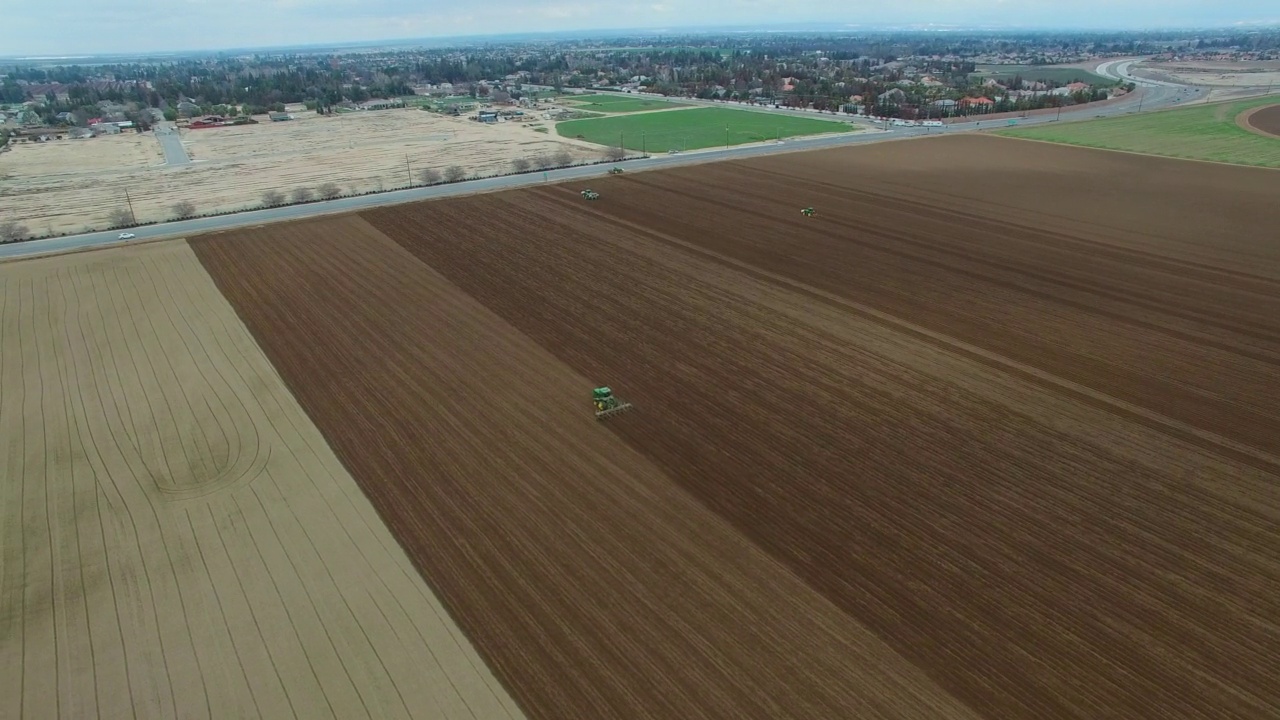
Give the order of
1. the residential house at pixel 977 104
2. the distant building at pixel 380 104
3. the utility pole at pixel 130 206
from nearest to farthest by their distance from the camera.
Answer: the utility pole at pixel 130 206
the residential house at pixel 977 104
the distant building at pixel 380 104

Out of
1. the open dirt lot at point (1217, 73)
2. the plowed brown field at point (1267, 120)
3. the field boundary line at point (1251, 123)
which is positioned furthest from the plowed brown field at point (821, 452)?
the open dirt lot at point (1217, 73)

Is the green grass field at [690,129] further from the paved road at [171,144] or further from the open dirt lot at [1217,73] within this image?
the open dirt lot at [1217,73]

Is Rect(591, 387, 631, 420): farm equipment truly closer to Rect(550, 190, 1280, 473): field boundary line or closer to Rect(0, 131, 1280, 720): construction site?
Rect(0, 131, 1280, 720): construction site

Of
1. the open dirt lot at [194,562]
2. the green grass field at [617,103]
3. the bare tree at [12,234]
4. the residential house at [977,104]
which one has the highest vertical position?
the green grass field at [617,103]

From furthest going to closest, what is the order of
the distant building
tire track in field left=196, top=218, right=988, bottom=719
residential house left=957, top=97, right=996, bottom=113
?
the distant building, residential house left=957, top=97, right=996, bottom=113, tire track in field left=196, top=218, right=988, bottom=719

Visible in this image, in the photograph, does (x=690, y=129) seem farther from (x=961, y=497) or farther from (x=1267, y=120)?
(x=961, y=497)

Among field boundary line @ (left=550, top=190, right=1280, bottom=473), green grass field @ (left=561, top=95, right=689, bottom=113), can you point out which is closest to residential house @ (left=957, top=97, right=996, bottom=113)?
green grass field @ (left=561, top=95, right=689, bottom=113)
